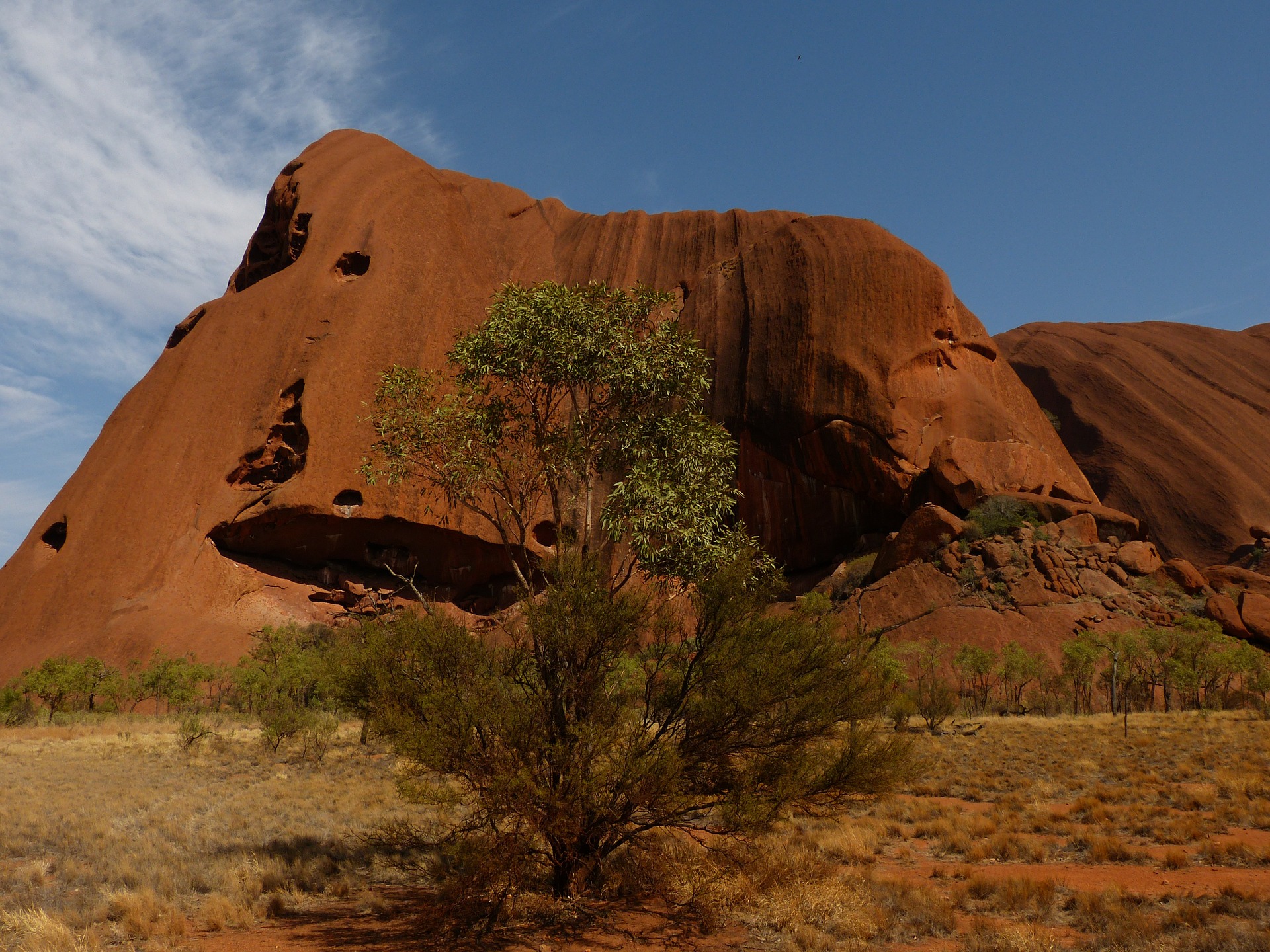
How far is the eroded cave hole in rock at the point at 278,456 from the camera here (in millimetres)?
45000

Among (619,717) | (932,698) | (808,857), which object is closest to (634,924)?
(619,717)

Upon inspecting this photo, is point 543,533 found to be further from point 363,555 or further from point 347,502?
point 347,502

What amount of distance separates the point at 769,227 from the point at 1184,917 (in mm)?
57565

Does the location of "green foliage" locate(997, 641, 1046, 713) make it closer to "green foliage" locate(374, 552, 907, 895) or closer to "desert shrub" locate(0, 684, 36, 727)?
"green foliage" locate(374, 552, 907, 895)

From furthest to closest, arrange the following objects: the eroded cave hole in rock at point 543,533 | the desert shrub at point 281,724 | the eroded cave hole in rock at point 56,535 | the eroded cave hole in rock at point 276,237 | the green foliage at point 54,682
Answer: the eroded cave hole in rock at point 276,237 → the eroded cave hole in rock at point 543,533 → the eroded cave hole in rock at point 56,535 → the green foliage at point 54,682 → the desert shrub at point 281,724

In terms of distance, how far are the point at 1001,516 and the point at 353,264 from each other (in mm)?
38658

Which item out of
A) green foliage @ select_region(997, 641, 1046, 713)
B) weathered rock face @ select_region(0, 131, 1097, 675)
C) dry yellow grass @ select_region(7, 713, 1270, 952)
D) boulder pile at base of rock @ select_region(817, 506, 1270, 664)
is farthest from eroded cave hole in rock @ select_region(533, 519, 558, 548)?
dry yellow grass @ select_region(7, 713, 1270, 952)

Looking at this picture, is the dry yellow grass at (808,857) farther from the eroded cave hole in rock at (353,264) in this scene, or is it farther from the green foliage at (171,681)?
the eroded cave hole in rock at (353,264)

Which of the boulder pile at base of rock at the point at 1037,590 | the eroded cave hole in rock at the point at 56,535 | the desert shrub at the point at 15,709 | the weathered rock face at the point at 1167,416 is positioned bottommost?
the desert shrub at the point at 15,709

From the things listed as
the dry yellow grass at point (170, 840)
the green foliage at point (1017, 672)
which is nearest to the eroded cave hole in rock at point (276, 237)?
the dry yellow grass at point (170, 840)

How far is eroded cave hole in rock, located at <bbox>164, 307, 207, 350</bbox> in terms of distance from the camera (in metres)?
56.2

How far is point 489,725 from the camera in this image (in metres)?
8.03

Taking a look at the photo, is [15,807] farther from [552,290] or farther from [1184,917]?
[1184,917]

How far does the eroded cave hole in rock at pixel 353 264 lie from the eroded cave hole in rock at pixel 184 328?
11.0m
